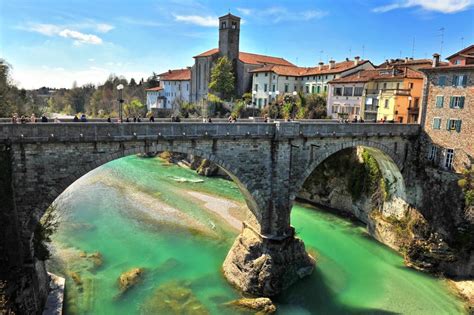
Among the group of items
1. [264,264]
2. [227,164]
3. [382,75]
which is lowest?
[264,264]

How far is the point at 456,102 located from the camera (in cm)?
2638

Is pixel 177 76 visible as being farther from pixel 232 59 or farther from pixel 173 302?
pixel 173 302

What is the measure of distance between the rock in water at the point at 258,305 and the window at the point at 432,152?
59.8ft

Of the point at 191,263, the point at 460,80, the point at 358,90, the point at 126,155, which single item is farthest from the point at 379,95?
the point at 126,155

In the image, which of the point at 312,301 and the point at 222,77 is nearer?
the point at 312,301

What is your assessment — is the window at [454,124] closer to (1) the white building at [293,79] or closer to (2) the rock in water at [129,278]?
(2) the rock in water at [129,278]

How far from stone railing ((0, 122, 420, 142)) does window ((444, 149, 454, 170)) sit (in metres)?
6.72

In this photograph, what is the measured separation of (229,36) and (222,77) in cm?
918

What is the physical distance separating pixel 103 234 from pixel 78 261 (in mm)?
4733

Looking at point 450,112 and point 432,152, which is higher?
point 450,112

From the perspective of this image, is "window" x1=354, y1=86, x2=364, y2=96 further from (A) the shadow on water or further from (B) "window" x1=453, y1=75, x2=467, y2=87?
(A) the shadow on water

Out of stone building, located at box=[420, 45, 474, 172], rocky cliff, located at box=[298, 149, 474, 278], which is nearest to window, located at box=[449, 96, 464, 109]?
stone building, located at box=[420, 45, 474, 172]

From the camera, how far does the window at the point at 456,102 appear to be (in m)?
25.9

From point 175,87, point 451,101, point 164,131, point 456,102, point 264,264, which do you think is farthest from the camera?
point 175,87
